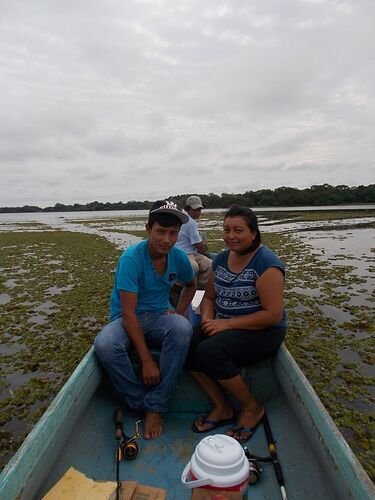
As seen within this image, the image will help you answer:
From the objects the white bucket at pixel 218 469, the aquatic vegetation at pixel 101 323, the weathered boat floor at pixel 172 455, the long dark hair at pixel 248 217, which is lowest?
the aquatic vegetation at pixel 101 323

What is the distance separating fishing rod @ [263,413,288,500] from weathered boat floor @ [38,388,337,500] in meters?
0.05

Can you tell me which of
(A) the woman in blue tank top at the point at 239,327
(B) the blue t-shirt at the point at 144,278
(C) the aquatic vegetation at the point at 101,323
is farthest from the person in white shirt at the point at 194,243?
(A) the woman in blue tank top at the point at 239,327

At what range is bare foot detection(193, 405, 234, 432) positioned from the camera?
10.2ft

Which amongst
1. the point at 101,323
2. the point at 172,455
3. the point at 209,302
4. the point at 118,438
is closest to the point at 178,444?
the point at 172,455

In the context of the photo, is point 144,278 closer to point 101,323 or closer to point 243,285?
point 243,285

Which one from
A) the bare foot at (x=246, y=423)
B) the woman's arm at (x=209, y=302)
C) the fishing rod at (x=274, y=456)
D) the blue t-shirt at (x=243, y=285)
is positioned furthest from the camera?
the woman's arm at (x=209, y=302)

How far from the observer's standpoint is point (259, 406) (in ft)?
10.4

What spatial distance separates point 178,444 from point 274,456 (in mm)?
797

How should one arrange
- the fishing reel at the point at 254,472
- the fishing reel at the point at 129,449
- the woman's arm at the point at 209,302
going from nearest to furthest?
the fishing reel at the point at 254,472 < the fishing reel at the point at 129,449 < the woman's arm at the point at 209,302

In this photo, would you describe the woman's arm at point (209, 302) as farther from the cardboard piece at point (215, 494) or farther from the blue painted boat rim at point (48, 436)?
the cardboard piece at point (215, 494)

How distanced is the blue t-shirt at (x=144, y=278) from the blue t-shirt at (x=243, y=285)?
1.59ft

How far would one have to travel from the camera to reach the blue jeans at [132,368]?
122 inches

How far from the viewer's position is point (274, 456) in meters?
2.65

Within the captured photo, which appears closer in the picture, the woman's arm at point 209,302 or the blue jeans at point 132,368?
the blue jeans at point 132,368
